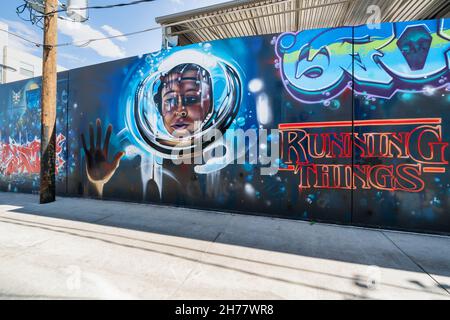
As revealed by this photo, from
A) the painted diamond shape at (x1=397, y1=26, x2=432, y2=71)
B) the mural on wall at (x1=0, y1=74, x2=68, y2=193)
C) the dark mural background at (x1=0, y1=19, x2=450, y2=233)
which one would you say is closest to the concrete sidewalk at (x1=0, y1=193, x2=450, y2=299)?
the dark mural background at (x1=0, y1=19, x2=450, y2=233)

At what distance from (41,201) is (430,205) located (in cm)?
1062

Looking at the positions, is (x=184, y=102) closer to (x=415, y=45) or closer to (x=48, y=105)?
(x=48, y=105)

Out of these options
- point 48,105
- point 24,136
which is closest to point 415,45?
point 48,105

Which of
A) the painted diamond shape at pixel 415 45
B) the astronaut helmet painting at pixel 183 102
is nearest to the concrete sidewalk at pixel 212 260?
the astronaut helmet painting at pixel 183 102

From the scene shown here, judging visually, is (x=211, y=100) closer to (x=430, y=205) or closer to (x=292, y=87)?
(x=292, y=87)

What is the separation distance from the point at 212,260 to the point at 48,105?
24.3 ft

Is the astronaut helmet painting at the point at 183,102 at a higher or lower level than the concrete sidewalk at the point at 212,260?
higher

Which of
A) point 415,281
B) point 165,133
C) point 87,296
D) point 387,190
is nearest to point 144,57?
point 165,133

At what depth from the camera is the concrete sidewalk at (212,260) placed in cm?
262

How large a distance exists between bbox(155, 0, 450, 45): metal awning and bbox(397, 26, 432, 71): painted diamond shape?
1.98 m

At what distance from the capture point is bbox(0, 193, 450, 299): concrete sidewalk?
2.62m

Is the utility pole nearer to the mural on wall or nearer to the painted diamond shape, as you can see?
the mural on wall

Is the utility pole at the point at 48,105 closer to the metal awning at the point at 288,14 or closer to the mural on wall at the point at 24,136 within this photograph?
the mural on wall at the point at 24,136

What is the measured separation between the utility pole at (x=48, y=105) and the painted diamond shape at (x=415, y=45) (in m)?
9.73
